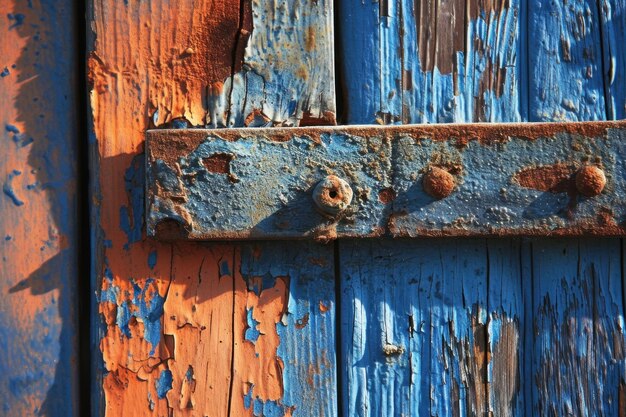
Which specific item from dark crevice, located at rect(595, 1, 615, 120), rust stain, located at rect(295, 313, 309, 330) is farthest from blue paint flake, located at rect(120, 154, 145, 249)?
dark crevice, located at rect(595, 1, 615, 120)

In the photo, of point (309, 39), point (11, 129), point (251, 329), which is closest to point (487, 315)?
point (251, 329)

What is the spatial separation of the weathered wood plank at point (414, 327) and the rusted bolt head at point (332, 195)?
0.30 ft

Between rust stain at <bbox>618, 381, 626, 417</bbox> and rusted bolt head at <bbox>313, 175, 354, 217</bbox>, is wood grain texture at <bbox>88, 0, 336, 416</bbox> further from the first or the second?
rust stain at <bbox>618, 381, 626, 417</bbox>

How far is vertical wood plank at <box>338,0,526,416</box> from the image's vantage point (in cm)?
73

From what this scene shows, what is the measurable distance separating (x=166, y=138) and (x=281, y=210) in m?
0.16

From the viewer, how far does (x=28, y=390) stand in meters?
0.74

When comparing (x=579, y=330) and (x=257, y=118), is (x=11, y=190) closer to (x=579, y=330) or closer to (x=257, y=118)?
(x=257, y=118)

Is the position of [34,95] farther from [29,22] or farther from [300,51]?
[300,51]

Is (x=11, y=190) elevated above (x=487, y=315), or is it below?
above

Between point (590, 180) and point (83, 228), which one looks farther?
point (83, 228)

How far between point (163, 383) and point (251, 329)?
0.13 metres

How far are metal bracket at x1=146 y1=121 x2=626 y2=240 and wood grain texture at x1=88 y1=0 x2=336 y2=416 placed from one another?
6cm

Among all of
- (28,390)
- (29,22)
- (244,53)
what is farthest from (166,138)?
(28,390)

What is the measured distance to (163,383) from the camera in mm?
718
